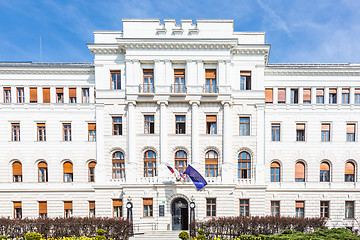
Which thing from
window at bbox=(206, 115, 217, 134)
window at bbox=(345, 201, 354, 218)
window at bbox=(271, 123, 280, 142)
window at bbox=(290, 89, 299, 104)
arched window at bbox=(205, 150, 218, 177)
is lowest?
window at bbox=(345, 201, 354, 218)

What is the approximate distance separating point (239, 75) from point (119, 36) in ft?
45.0

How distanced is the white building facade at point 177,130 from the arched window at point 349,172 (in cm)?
12

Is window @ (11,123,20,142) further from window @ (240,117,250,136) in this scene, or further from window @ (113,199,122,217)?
window @ (240,117,250,136)

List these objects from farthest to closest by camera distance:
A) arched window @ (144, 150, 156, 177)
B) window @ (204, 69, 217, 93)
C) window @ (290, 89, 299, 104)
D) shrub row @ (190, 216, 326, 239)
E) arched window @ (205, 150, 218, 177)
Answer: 1. window @ (290, 89, 299, 104)
2. window @ (204, 69, 217, 93)
3. arched window @ (144, 150, 156, 177)
4. arched window @ (205, 150, 218, 177)
5. shrub row @ (190, 216, 326, 239)

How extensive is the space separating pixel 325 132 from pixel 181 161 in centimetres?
1666

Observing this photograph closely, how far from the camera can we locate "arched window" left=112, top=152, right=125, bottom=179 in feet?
84.4

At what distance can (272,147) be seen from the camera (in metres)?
26.9

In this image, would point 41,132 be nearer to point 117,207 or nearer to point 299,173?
point 117,207

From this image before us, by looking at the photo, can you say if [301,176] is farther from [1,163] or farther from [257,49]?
[1,163]

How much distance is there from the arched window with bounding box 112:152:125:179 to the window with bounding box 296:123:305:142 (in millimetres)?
19643

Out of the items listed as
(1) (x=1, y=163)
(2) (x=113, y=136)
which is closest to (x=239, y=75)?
(2) (x=113, y=136)

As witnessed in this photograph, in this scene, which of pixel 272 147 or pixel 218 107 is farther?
pixel 272 147

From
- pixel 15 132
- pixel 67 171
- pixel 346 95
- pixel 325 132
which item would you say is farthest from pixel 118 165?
pixel 346 95

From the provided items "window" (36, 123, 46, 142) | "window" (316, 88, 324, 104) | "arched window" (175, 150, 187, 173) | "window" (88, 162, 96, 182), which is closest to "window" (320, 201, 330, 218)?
"window" (316, 88, 324, 104)
